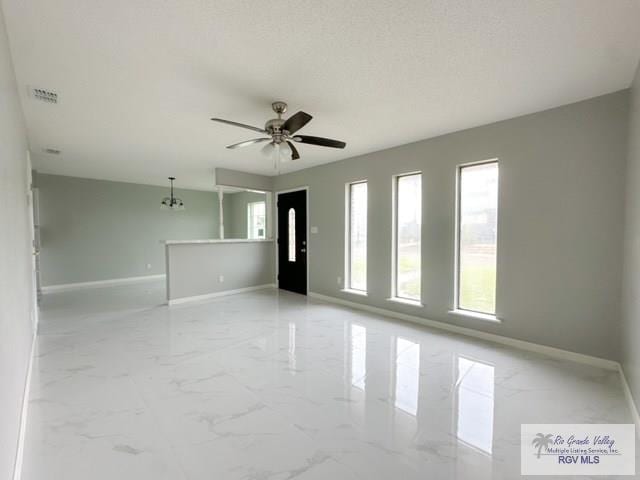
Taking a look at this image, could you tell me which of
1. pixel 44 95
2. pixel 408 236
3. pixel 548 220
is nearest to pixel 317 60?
pixel 44 95

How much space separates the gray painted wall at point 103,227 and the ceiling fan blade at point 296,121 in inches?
234

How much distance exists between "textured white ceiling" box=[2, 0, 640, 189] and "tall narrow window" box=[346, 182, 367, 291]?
1.59 m

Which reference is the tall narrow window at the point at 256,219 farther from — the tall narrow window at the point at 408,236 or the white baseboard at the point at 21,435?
the white baseboard at the point at 21,435

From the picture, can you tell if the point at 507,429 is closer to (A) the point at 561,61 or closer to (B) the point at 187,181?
(A) the point at 561,61

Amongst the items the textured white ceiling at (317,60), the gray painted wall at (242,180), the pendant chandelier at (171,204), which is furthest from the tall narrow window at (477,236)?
the pendant chandelier at (171,204)

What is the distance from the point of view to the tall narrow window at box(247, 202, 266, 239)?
864cm

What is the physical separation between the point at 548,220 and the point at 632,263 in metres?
0.83

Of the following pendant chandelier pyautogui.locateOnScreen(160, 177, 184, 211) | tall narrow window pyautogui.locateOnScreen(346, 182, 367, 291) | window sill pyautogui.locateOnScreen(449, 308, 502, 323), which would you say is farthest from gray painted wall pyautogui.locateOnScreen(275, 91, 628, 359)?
pendant chandelier pyautogui.locateOnScreen(160, 177, 184, 211)

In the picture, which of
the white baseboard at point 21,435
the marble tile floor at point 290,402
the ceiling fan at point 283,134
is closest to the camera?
the white baseboard at point 21,435

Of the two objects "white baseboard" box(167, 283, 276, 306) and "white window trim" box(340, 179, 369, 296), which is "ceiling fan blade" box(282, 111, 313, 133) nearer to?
"white window trim" box(340, 179, 369, 296)

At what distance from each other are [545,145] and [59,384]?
499 centimetres

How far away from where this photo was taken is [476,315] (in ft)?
12.1

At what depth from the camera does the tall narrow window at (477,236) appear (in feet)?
11.8
